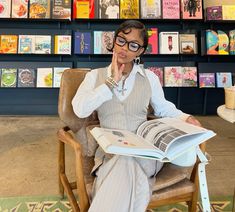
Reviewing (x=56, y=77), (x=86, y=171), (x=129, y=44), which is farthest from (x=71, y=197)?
(x=56, y=77)

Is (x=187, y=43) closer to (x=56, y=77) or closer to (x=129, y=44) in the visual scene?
(x=56, y=77)

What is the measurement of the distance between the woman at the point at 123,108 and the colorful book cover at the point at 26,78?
2608 mm

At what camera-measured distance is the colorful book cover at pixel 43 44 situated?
364cm

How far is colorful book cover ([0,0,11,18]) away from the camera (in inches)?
138

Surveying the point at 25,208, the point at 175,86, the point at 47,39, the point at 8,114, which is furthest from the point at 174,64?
the point at 25,208

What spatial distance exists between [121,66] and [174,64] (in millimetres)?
2814

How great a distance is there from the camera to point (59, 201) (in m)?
1.66

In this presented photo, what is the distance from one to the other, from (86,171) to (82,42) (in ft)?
9.04

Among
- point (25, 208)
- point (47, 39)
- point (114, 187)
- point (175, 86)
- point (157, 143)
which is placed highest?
point (47, 39)

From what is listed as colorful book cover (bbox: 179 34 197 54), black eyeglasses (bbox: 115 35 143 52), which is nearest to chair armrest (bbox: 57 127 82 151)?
black eyeglasses (bbox: 115 35 143 52)

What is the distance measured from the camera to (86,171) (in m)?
1.23

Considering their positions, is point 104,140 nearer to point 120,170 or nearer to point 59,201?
point 120,170

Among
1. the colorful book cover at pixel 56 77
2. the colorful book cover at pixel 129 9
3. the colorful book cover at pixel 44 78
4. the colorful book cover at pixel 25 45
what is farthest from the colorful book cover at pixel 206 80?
the colorful book cover at pixel 25 45

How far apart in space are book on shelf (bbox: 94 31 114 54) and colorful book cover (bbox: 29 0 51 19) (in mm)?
736
